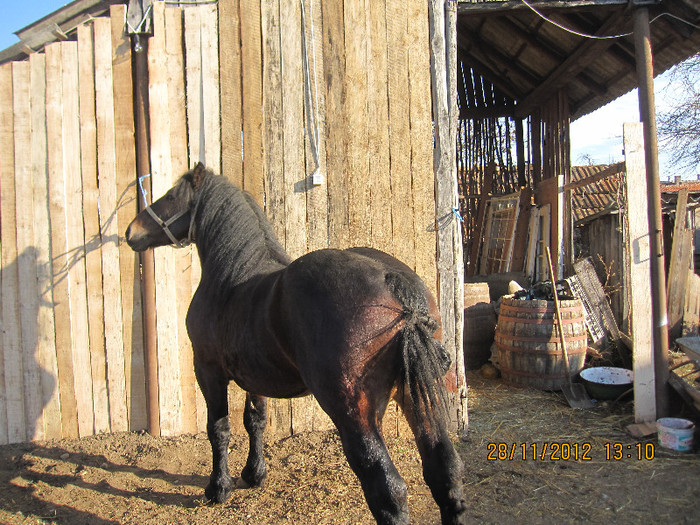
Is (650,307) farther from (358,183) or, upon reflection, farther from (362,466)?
(362,466)

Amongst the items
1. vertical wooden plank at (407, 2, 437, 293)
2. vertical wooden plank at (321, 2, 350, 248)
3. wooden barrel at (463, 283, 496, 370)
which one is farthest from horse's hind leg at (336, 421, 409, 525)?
wooden barrel at (463, 283, 496, 370)

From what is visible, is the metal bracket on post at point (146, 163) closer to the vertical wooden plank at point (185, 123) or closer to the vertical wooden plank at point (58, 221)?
the vertical wooden plank at point (185, 123)

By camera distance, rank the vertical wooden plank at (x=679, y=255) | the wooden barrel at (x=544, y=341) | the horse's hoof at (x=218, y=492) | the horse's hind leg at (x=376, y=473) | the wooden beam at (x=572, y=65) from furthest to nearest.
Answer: the wooden beam at (x=572, y=65)
the vertical wooden plank at (x=679, y=255)
the wooden barrel at (x=544, y=341)
the horse's hoof at (x=218, y=492)
the horse's hind leg at (x=376, y=473)

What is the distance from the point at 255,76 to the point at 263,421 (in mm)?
3004

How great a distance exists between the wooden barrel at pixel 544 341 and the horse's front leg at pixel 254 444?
324 cm

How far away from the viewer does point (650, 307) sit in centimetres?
437

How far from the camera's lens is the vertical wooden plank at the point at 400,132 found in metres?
4.35

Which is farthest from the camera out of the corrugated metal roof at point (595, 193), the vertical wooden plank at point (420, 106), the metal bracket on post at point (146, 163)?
the corrugated metal roof at point (595, 193)

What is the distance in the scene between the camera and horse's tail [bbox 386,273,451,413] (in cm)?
218

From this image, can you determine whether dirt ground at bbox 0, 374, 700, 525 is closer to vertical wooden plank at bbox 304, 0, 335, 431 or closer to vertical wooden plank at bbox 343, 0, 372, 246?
vertical wooden plank at bbox 304, 0, 335, 431

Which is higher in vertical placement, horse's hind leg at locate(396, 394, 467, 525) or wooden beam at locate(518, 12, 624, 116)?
wooden beam at locate(518, 12, 624, 116)

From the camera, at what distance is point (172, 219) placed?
3535mm

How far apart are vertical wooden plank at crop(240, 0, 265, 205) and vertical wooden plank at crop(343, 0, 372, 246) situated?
80 centimetres

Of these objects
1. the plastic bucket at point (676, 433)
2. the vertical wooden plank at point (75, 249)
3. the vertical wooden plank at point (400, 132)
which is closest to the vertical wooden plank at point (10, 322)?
the vertical wooden plank at point (75, 249)
